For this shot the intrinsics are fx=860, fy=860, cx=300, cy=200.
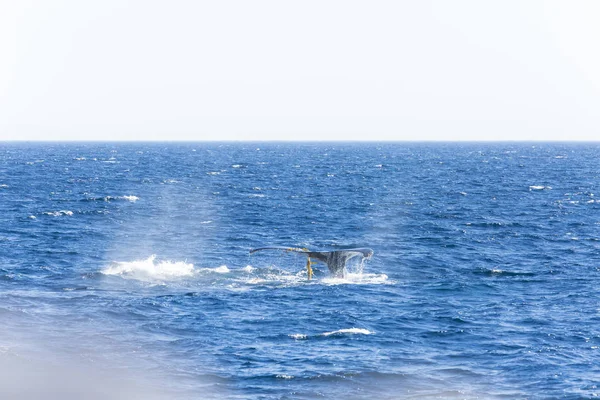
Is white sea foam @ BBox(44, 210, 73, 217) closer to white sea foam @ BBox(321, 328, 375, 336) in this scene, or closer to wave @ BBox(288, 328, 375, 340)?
wave @ BBox(288, 328, 375, 340)

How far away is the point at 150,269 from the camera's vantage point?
69.8 m

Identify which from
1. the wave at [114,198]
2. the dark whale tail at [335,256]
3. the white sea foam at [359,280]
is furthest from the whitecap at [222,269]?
the wave at [114,198]

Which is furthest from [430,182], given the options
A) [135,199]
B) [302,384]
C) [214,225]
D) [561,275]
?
[302,384]

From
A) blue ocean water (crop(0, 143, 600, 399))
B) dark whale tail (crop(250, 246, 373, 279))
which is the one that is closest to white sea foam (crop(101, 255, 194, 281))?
blue ocean water (crop(0, 143, 600, 399))

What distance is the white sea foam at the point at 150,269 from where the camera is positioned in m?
67.4

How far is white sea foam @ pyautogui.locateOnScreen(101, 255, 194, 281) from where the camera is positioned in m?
67.4

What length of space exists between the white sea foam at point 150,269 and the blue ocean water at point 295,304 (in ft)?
0.54

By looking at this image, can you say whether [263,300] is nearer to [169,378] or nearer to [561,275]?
[169,378]

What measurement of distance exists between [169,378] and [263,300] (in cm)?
1697

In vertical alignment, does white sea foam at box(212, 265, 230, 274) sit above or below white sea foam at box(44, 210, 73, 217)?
below

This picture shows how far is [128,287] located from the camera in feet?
205

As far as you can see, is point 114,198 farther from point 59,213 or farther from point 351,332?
point 351,332

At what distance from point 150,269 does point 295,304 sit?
1776 cm

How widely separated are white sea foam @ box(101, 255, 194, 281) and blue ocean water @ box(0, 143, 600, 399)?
0.16 metres
